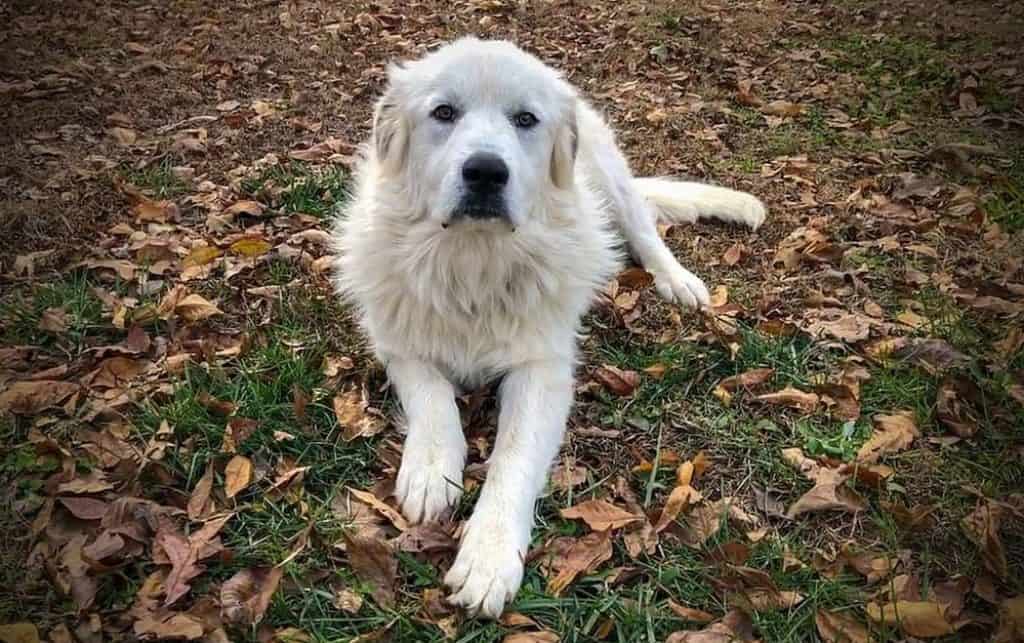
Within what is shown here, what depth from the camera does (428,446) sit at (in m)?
2.28

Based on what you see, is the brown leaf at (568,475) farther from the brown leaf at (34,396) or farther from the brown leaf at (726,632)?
the brown leaf at (34,396)

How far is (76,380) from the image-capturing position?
262 cm

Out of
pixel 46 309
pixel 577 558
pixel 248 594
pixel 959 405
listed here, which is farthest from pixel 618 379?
pixel 46 309

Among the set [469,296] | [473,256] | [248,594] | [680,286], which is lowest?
[248,594]

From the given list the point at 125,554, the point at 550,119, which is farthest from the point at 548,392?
the point at 125,554

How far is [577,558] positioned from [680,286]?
1.56 metres

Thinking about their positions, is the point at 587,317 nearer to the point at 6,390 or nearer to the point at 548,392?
the point at 548,392

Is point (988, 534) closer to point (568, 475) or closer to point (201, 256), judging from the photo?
point (568, 475)

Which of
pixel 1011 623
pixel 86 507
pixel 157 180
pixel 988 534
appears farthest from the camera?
pixel 157 180

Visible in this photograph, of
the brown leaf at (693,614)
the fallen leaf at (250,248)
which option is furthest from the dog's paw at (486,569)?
the fallen leaf at (250,248)

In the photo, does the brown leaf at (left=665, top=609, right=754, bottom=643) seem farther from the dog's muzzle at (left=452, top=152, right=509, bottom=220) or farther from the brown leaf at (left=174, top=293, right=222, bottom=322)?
the brown leaf at (left=174, top=293, right=222, bottom=322)

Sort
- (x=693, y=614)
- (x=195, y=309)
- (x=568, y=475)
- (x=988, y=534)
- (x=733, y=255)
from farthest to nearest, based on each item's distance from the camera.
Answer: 1. (x=733, y=255)
2. (x=195, y=309)
3. (x=568, y=475)
4. (x=988, y=534)
5. (x=693, y=614)

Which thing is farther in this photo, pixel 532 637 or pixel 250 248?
pixel 250 248

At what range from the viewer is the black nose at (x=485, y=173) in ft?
7.75
